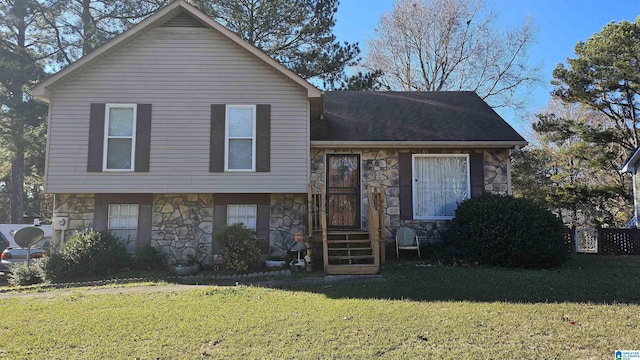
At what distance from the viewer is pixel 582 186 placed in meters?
19.1

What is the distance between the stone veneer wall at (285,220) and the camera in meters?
10.3

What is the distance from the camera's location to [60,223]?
10.1 metres

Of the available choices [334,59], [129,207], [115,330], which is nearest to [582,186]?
[334,59]

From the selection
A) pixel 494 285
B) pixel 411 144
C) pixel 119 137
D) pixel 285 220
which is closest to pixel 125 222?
pixel 119 137

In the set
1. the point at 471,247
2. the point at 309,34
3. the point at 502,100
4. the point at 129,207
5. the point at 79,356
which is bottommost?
the point at 79,356

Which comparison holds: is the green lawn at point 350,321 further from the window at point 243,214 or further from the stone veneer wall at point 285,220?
the window at point 243,214

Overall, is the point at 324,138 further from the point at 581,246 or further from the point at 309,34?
the point at 581,246

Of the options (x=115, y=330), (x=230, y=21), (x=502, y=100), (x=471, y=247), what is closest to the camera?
(x=115, y=330)

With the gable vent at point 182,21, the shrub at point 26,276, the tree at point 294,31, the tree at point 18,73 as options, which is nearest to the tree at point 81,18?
the tree at point 18,73

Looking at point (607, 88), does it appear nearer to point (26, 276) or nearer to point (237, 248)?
point (237, 248)

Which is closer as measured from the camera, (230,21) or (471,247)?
(471,247)

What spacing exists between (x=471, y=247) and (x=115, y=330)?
6896mm

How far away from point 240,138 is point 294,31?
10166mm

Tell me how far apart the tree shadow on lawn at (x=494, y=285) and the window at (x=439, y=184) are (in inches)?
96.4
